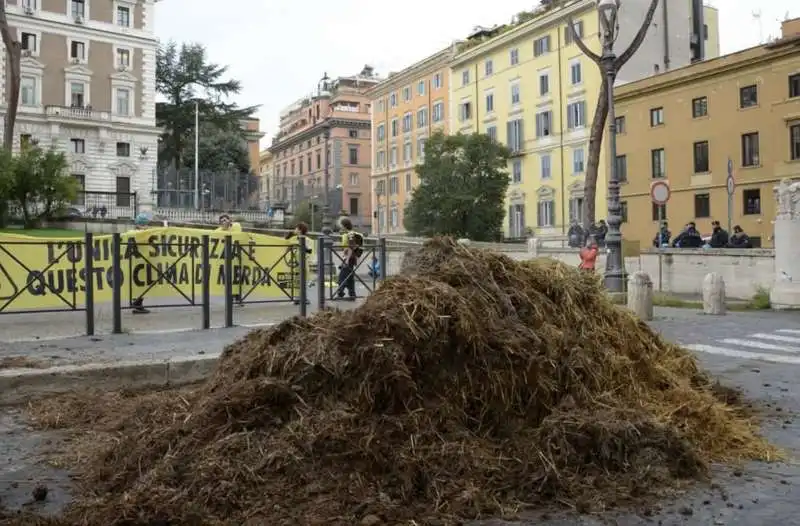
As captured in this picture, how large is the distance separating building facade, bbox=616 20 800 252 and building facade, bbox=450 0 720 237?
15.4 ft

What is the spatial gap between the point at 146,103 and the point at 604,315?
62.6 metres

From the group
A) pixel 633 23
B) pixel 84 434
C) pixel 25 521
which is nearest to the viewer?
pixel 25 521

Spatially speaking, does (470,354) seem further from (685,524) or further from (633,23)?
(633,23)

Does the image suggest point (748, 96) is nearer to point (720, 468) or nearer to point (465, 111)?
point (465, 111)

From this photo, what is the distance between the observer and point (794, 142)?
37.4 m

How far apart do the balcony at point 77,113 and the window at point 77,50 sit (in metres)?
4.14

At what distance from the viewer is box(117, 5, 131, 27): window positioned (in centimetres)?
6050

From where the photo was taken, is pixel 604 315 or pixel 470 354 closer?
pixel 470 354

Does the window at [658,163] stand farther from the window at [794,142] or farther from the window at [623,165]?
the window at [794,142]

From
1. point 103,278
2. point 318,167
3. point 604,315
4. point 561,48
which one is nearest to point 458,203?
point 561,48

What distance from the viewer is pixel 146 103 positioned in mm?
62062

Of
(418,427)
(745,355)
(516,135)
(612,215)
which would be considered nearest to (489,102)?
(516,135)

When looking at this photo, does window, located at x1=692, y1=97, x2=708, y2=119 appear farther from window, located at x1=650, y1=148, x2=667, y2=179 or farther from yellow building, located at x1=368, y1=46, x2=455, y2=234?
yellow building, located at x1=368, y1=46, x2=455, y2=234

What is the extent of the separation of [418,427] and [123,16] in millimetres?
65122
